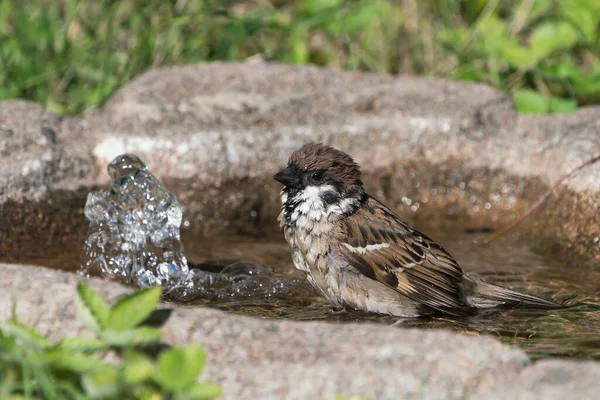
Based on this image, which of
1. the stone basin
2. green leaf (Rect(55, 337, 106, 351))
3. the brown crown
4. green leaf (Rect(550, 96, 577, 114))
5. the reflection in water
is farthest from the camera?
green leaf (Rect(550, 96, 577, 114))

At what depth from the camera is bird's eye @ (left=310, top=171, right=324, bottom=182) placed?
4.38 meters

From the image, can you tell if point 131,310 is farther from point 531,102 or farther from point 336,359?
point 531,102

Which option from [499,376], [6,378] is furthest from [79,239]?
[499,376]

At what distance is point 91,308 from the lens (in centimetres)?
276

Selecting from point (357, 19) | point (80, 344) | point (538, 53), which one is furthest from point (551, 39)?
point (80, 344)

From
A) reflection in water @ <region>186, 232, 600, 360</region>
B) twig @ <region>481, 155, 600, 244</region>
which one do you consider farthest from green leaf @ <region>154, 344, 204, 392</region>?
twig @ <region>481, 155, 600, 244</region>

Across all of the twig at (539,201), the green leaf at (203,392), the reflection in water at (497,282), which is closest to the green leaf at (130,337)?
the green leaf at (203,392)

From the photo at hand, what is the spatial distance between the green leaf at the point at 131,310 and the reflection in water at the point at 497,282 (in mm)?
1409

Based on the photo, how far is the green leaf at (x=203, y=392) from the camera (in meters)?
2.49

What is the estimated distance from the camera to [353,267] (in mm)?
4215

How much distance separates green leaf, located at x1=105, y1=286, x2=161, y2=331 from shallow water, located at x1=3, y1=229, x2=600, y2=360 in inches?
55.7

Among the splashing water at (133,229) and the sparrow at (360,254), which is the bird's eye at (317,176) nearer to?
the sparrow at (360,254)

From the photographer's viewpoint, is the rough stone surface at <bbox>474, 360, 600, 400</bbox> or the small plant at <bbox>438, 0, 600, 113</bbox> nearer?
the rough stone surface at <bbox>474, 360, 600, 400</bbox>

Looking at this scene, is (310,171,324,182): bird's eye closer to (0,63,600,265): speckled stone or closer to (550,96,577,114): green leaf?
(0,63,600,265): speckled stone
